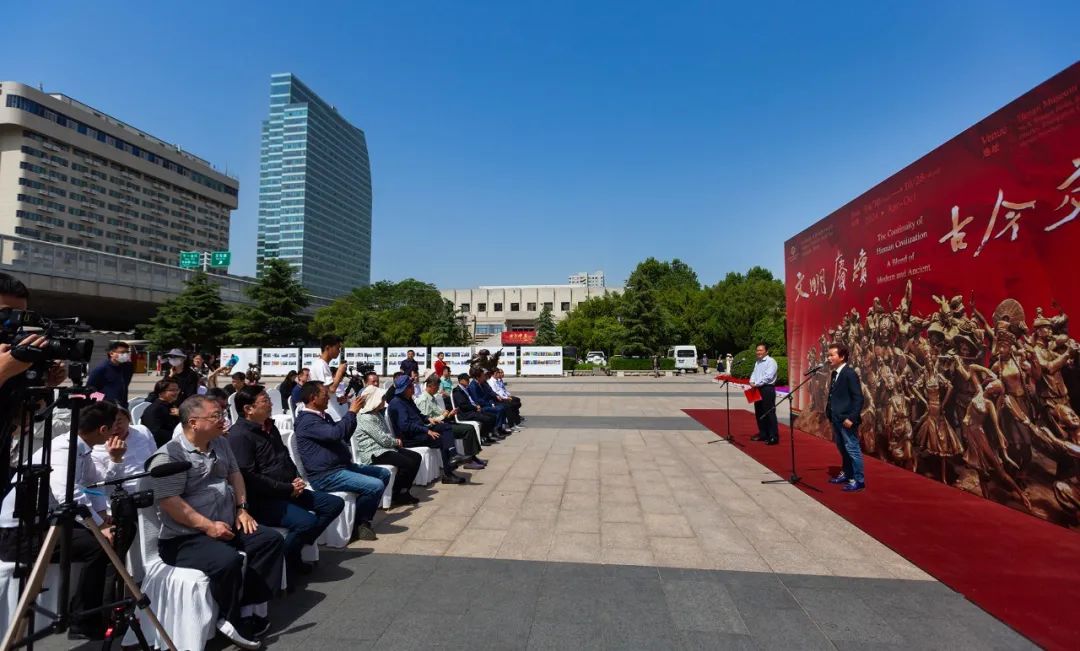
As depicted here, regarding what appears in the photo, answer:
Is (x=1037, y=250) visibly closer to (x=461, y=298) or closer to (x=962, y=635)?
(x=962, y=635)

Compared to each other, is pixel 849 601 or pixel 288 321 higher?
pixel 288 321

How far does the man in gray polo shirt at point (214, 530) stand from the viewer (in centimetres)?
288

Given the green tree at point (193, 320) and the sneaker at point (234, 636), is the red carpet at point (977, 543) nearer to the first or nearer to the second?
the sneaker at point (234, 636)

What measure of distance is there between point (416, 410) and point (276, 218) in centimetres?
16208

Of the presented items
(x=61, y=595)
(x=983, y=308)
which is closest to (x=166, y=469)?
(x=61, y=595)

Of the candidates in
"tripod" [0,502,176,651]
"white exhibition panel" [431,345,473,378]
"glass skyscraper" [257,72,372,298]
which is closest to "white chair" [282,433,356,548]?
"tripod" [0,502,176,651]

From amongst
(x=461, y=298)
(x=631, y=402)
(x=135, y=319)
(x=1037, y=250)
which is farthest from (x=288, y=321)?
(x=461, y=298)

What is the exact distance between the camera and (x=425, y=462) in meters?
6.43

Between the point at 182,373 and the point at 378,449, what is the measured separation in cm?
374

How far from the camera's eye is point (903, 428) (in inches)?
289

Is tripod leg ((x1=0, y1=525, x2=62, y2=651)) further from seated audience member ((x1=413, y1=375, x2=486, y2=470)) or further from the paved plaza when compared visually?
seated audience member ((x1=413, y1=375, x2=486, y2=470))

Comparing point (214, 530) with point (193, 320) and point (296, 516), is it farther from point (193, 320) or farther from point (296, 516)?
point (193, 320)

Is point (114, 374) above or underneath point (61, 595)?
above

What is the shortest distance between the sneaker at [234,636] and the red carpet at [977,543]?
13.6ft
